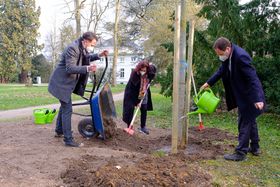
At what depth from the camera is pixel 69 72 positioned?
5.68 m

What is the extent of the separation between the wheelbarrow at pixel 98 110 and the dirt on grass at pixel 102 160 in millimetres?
170

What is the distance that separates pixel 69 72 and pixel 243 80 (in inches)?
104

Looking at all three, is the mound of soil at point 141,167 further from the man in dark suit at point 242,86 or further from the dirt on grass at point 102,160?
the man in dark suit at point 242,86

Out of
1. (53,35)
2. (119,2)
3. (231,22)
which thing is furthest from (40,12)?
(231,22)

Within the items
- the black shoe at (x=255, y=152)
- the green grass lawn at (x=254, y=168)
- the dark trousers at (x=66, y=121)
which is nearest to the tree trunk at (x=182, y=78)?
the green grass lawn at (x=254, y=168)

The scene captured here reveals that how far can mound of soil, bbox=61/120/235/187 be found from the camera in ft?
13.2

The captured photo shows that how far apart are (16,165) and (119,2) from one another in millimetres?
29476

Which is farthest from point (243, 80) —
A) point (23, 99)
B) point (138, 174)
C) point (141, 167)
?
point (23, 99)

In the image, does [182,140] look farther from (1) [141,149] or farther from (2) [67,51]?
(2) [67,51]

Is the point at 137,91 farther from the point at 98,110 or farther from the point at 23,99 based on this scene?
the point at 23,99

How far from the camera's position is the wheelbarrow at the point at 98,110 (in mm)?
6051

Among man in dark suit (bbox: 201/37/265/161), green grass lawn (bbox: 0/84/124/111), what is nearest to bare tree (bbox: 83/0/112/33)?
green grass lawn (bbox: 0/84/124/111)

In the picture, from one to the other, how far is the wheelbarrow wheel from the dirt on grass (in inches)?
4.3

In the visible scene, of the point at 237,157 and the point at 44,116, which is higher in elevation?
the point at 44,116
